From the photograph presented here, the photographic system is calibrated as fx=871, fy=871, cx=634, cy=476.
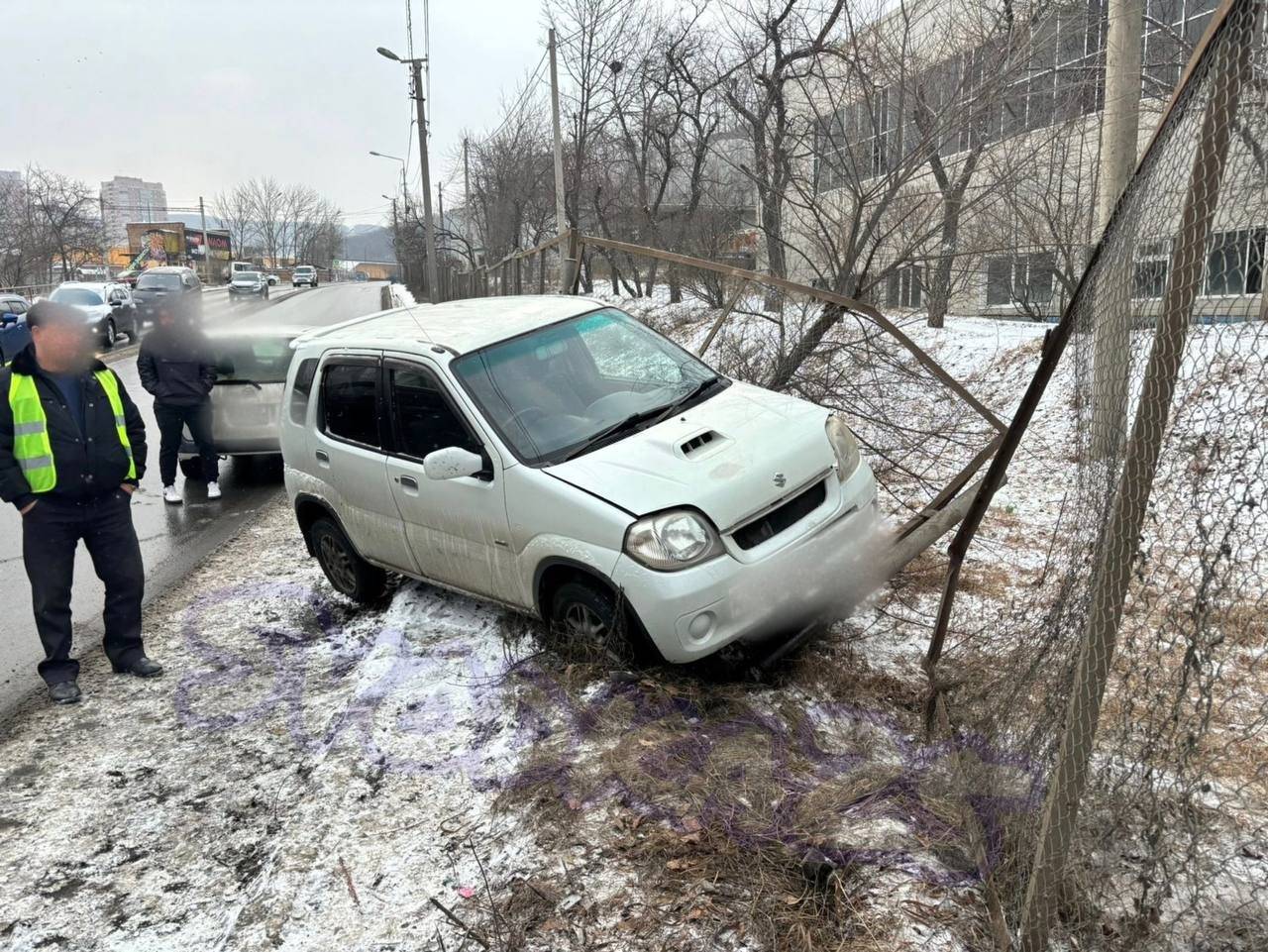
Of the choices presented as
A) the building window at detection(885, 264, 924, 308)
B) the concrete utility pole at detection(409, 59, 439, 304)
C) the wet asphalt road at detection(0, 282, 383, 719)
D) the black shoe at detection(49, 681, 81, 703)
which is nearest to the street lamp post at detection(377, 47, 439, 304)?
the concrete utility pole at detection(409, 59, 439, 304)

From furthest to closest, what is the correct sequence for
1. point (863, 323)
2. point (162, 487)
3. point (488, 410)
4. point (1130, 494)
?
point (162, 487)
point (863, 323)
point (488, 410)
point (1130, 494)

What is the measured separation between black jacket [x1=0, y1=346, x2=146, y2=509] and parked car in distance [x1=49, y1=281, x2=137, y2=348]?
2038 cm

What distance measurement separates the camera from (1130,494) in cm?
213

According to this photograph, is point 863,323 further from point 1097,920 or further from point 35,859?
point 35,859

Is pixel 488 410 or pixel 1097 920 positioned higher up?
pixel 488 410

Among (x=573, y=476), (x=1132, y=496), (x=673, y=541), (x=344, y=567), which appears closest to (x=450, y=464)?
(x=573, y=476)

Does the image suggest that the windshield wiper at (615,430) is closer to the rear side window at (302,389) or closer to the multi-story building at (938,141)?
the rear side window at (302,389)

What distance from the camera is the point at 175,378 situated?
8.52 m

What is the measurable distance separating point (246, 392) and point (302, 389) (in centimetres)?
406

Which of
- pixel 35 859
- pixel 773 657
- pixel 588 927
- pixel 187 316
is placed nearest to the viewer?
pixel 588 927

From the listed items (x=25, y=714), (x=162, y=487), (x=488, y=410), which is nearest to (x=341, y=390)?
(x=488, y=410)

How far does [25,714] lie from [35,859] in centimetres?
160

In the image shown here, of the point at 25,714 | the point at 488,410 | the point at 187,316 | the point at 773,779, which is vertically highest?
the point at 187,316

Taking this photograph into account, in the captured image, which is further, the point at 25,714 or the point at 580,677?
the point at 25,714
